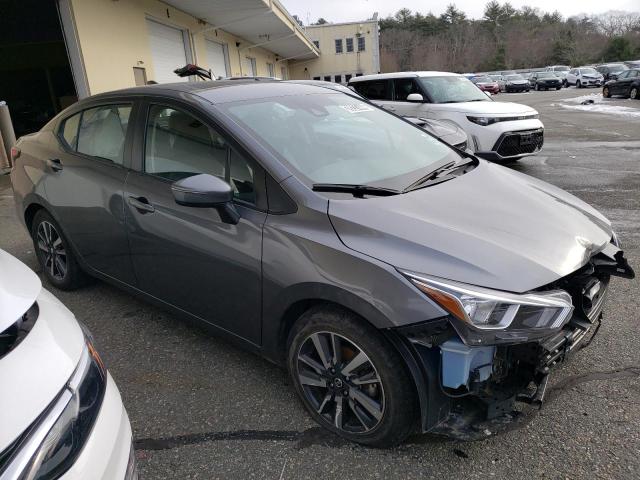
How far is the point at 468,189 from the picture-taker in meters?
2.57

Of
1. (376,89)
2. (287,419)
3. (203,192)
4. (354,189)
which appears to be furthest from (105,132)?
(376,89)

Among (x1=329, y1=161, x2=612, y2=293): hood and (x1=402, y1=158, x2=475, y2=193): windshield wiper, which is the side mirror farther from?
(x1=402, y1=158, x2=475, y2=193): windshield wiper

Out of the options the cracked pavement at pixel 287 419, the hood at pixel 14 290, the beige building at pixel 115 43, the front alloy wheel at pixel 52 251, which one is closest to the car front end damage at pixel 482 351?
the cracked pavement at pixel 287 419

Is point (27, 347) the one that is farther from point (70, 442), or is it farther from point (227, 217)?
point (227, 217)

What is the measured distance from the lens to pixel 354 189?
2.36 meters

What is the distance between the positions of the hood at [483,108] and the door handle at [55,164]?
6.53m

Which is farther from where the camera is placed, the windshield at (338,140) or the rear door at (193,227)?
the windshield at (338,140)

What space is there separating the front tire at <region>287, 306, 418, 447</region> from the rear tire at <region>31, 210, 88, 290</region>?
229 cm

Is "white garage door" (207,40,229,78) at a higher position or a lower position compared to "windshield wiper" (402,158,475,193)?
higher

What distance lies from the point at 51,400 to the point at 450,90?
8.99m

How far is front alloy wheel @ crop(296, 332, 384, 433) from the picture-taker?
210 centimetres

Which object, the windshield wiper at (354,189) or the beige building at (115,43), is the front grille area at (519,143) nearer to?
the windshield wiper at (354,189)

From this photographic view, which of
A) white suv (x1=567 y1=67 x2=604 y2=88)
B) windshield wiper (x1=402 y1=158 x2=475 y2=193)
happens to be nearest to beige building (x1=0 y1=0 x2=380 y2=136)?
windshield wiper (x1=402 y1=158 x2=475 y2=193)

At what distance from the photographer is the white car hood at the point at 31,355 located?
1198 mm
